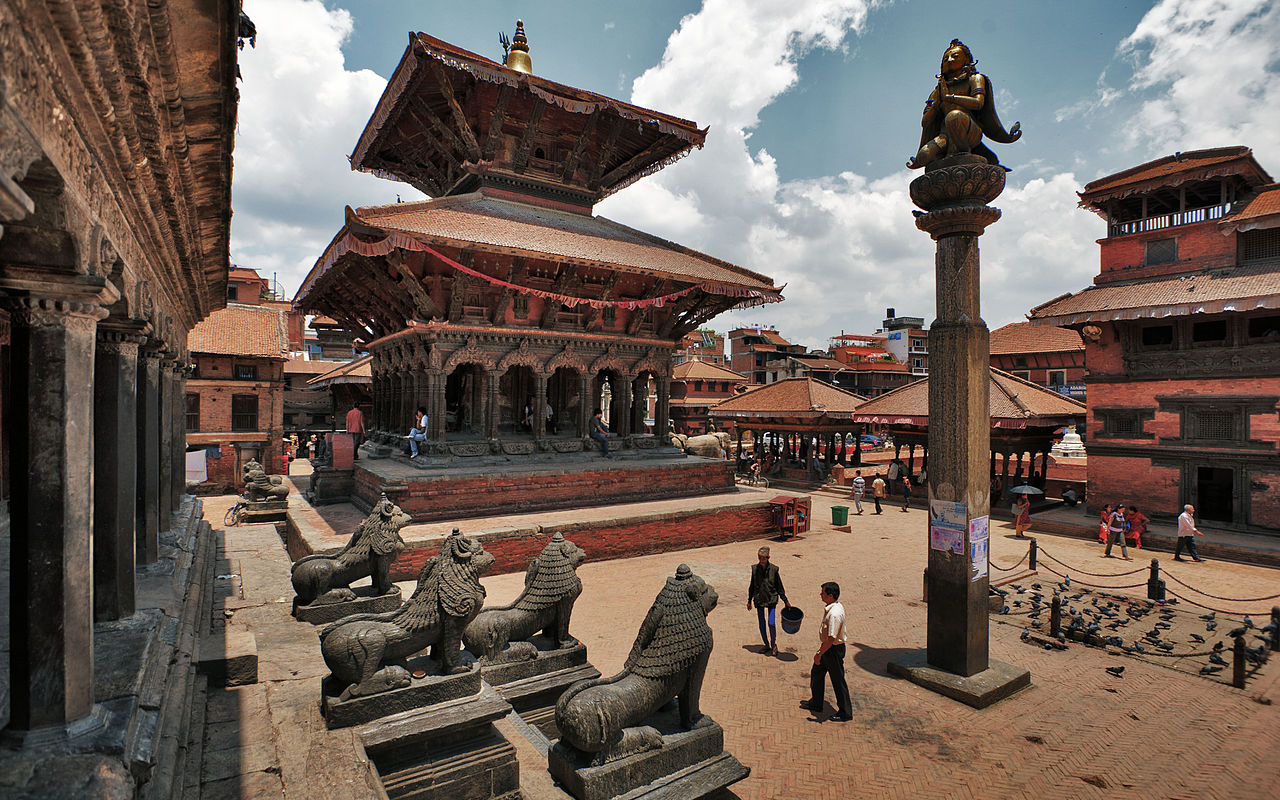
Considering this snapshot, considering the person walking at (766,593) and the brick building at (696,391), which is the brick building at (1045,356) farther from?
the person walking at (766,593)

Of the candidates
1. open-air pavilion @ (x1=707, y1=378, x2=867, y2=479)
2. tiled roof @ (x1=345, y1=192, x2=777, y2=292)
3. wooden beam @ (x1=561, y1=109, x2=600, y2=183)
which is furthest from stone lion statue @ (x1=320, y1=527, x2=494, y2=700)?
open-air pavilion @ (x1=707, y1=378, x2=867, y2=479)

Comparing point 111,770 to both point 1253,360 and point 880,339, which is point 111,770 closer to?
point 1253,360

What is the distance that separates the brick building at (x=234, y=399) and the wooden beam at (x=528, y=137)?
1586 cm

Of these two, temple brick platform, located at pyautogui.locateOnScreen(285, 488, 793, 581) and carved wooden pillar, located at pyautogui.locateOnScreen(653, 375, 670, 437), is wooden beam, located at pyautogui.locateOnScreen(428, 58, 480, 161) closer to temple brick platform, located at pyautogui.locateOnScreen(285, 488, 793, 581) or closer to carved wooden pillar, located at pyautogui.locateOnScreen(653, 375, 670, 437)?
carved wooden pillar, located at pyautogui.locateOnScreen(653, 375, 670, 437)

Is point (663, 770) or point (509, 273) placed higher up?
point (509, 273)

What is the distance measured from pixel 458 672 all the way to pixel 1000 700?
245 inches

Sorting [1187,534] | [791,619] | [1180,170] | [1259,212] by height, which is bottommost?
[1187,534]

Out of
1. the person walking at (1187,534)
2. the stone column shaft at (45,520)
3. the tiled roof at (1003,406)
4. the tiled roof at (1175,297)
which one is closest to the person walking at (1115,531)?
the person walking at (1187,534)

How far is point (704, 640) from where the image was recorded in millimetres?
5164

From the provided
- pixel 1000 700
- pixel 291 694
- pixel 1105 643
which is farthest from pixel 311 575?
pixel 1105 643

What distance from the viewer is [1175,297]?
16578mm

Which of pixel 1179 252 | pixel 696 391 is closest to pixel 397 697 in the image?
pixel 1179 252

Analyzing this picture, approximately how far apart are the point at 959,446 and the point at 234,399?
29267 mm

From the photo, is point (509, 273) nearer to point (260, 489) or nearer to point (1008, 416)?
point (260, 489)
